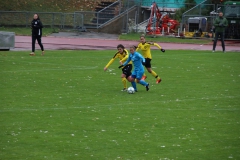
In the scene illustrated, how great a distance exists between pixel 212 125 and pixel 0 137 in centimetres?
476

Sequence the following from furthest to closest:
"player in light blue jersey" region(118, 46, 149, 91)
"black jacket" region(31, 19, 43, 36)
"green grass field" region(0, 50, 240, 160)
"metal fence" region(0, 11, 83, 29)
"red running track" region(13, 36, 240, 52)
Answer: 1. "metal fence" region(0, 11, 83, 29)
2. "red running track" region(13, 36, 240, 52)
3. "black jacket" region(31, 19, 43, 36)
4. "player in light blue jersey" region(118, 46, 149, 91)
5. "green grass field" region(0, 50, 240, 160)

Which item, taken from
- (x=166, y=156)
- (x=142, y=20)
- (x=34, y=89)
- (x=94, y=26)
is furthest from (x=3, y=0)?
(x=166, y=156)

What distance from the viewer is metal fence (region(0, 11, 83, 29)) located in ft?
150

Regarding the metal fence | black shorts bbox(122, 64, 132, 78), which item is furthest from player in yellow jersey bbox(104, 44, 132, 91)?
the metal fence

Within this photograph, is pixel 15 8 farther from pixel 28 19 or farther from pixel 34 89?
pixel 34 89

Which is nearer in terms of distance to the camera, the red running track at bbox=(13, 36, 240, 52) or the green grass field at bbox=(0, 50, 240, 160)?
the green grass field at bbox=(0, 50, 240, 160)

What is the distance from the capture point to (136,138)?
12000 mm

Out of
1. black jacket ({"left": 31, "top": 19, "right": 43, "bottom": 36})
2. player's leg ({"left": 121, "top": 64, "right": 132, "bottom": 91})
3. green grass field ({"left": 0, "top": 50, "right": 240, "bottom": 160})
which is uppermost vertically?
black jacket ({"left": 31, "top": 19, "right": 43, "bottom": 36})

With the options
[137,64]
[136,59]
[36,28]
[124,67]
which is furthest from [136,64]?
[36,28]

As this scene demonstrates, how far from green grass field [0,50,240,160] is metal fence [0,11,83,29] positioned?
21440mm

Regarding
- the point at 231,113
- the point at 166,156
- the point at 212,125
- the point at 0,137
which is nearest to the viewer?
the point at 166,156

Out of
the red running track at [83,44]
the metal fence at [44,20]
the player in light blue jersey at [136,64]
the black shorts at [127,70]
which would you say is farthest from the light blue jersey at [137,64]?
the metal fence at [44,20]

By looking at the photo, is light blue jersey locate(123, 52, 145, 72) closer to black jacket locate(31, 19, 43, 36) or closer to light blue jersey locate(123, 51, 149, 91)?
light blue jersey locate(123, 51, 149, 91)

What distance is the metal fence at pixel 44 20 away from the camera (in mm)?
45656
